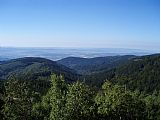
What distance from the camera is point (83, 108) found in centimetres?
4222

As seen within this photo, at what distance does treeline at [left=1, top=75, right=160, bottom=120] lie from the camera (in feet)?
127

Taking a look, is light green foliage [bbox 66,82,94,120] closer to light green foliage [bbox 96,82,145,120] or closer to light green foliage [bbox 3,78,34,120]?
light green foliage [bbox 3,78,34,120]

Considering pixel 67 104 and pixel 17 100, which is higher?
pixel 17 100

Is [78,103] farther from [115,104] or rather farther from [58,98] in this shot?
[115,104]

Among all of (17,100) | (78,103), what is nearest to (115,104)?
(78,103)

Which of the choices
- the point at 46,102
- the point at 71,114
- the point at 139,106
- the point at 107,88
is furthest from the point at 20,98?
the point at 139,106

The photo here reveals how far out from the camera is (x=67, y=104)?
39.6 metres

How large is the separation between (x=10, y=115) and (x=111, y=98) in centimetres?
1833

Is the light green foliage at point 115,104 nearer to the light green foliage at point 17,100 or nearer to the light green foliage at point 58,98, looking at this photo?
the light green foliage at point 58,98

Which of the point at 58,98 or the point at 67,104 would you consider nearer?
the point at 67,104

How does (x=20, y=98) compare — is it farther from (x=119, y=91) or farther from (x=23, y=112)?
(x=119, y=91)

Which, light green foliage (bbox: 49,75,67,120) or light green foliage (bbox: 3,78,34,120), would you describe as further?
light green foliage (bbox: 49,75,67,120)

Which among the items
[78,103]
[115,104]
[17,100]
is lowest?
[115,104]

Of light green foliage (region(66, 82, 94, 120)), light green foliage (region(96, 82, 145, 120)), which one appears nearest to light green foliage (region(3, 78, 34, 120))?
light green foliage (region(66, 82, 94, 120))
